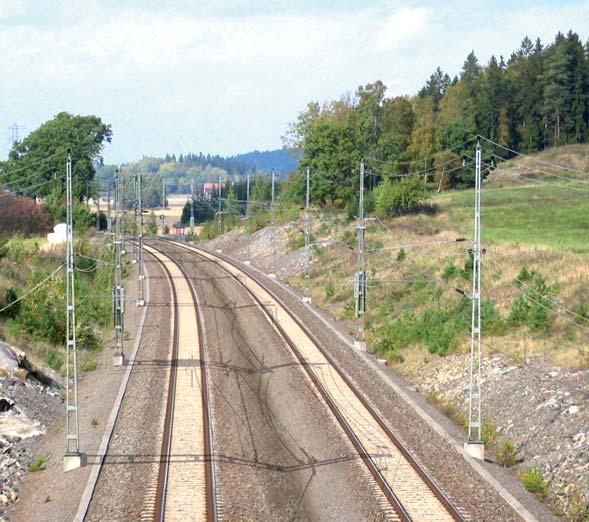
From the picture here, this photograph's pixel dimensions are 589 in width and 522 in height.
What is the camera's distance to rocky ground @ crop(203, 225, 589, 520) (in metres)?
19.4

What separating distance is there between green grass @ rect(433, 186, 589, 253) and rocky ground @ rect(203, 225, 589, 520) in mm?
23934

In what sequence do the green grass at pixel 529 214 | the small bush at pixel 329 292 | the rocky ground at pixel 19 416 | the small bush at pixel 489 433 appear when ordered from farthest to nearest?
the green grass at pixel 529 214, the small bush at pixel 329 292, the small bush at pixel 489 433, the rocky ground at pixel 19 416

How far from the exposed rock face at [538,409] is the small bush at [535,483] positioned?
19 centimetres

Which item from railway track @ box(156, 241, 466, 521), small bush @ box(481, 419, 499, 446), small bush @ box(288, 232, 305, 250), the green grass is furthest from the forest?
small bush @ box(481, 419, 499, 446)

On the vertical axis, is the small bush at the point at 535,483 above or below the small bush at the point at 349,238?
below

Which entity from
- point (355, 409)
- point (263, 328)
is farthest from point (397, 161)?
point (355, 409)

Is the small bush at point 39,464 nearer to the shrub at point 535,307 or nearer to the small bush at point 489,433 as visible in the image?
the small bush at point 489,433

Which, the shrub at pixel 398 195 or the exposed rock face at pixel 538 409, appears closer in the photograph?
the exposed rock face at pixel 538 409

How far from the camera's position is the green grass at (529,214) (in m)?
62.3

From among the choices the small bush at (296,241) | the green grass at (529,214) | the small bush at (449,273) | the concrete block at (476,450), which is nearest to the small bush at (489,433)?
the concrete block at (476,450)

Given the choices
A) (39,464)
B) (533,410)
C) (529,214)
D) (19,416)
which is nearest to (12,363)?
(19,416)

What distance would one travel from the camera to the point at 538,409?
77.2 ft

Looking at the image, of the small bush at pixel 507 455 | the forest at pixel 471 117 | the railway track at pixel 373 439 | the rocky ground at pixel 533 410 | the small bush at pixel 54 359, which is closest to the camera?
the railway track at pixel 373 439

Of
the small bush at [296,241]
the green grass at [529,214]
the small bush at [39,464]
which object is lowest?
the small bush at [39,464]
